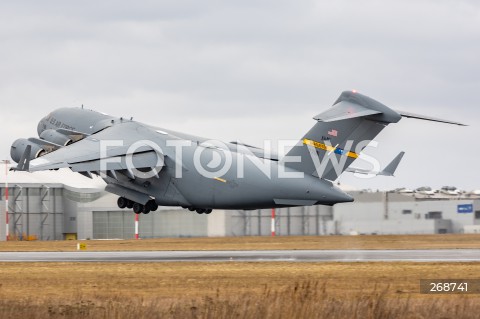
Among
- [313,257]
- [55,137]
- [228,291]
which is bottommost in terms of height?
[228,291]

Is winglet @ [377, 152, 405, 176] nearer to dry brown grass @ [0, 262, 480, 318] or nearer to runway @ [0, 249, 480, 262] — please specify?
runway @ [0, 249, 480, 262]

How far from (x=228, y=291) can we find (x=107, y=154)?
1763 centimetres

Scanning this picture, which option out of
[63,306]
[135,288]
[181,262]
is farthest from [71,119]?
[63,306]

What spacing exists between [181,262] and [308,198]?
5921 millimetres

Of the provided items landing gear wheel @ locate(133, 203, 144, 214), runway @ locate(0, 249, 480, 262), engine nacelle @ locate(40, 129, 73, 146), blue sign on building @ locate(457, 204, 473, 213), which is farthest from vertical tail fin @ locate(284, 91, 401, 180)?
blue sign on building @ locate(457, 204, 473, 213)

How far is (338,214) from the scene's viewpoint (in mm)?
68000

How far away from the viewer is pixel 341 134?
37969 millimetres

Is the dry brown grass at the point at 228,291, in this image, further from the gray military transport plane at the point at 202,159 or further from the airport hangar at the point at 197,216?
the airport hangar at the point at 197,216

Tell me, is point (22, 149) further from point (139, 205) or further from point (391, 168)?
point (391, 168)

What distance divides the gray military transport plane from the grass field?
4606mm

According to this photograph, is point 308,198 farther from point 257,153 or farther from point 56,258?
point 56,258

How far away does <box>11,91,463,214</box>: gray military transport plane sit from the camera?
38.1 metres

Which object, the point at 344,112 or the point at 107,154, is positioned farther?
the point at 107,154

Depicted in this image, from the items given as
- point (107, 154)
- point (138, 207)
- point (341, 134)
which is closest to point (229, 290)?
point (341, 134)
